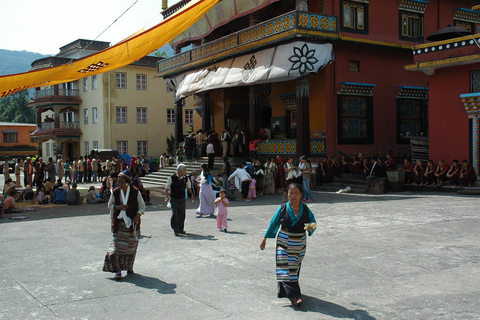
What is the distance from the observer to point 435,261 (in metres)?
7.62

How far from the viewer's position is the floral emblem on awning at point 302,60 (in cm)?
1931

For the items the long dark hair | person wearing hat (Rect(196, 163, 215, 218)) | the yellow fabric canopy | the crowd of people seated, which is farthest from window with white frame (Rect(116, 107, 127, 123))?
the long dark hair

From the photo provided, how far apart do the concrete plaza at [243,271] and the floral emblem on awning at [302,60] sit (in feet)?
27.6

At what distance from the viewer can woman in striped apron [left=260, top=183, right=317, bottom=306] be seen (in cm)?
580

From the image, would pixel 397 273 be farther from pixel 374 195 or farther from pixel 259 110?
pixel 259 110

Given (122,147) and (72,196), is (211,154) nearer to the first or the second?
(72,196)

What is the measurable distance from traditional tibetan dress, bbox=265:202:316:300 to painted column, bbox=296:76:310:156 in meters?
14.6

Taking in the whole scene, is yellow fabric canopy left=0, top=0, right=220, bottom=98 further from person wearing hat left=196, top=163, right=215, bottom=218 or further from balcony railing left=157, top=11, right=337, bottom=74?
person wearing hat left=196, top=163, right=215, bottom=218

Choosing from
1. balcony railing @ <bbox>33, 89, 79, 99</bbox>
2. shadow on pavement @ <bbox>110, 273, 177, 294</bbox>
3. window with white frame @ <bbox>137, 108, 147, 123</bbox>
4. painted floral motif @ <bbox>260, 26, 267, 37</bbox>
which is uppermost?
balcony railing @ <bbox>33, 89, 79, 99</bbox>

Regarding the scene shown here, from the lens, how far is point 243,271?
23.9 feet

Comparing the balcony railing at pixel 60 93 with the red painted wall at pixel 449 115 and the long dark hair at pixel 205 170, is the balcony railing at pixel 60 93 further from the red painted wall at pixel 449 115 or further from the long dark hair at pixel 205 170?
the long dark hair at pixel 205 170

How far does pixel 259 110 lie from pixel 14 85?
1139cm

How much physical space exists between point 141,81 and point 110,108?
3.91 meters

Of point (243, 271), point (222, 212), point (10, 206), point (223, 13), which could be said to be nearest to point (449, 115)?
point (223, 13)
